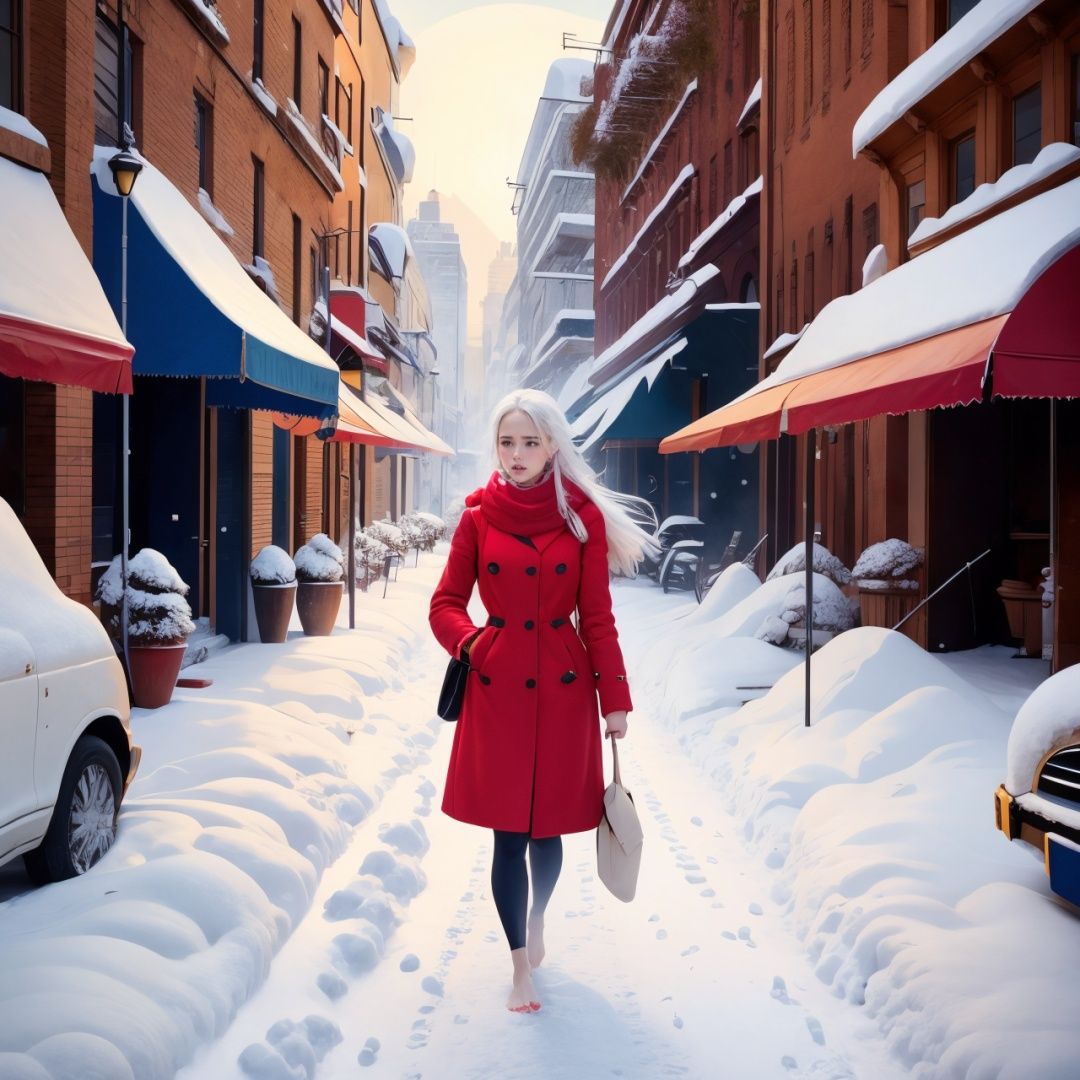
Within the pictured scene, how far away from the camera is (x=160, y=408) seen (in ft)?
37.3

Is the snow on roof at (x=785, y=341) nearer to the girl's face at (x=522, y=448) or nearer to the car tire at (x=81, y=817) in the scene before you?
the girl's face at (x=522, y=448)

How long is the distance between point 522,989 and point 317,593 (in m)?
9.04

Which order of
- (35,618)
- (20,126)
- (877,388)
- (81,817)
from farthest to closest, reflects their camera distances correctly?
(20,126)
(877,388)
(81,817)
(35,618)

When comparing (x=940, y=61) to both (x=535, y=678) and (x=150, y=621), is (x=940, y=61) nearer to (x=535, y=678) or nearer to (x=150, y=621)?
(x=150, y=621)

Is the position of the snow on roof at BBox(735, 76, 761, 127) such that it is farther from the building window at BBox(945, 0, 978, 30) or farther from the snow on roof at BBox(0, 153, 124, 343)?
the snow on roof at BBox(0, 153, 124, 343)

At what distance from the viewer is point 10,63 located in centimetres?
762

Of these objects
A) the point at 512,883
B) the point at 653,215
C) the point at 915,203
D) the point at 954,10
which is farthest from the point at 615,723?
the point at 653,215

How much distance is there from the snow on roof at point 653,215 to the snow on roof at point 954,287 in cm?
1665

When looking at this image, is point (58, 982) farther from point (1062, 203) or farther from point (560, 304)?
point (560, 304)

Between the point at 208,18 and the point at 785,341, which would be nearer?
the point at 208,18

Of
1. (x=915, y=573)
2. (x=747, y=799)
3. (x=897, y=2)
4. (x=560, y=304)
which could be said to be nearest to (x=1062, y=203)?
(x=747, y=799)

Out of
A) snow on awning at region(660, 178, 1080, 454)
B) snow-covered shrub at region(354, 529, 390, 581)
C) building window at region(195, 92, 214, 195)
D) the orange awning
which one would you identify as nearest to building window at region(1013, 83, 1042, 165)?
snow on awning at region(660, 178, 1080, 454)

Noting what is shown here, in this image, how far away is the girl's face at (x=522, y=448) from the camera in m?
3.75

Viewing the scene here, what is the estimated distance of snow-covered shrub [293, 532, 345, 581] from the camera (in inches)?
490
